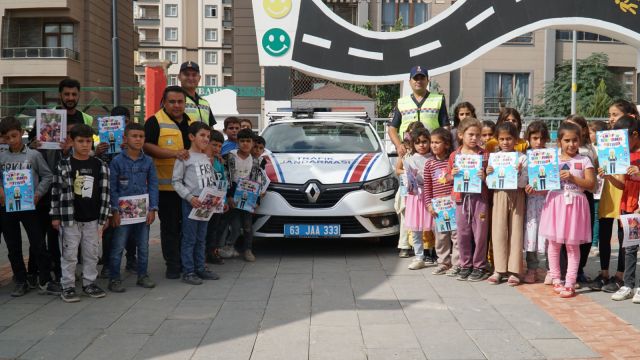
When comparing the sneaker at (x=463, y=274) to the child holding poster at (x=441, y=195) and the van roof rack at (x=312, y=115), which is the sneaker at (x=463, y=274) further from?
the van roof rack at (x=312, y=115)

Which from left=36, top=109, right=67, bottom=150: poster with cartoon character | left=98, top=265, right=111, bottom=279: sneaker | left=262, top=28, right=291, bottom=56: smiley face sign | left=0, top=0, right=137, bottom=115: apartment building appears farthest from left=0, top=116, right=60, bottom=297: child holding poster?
left=0, top=0, right=137, bottom=115: apartment building

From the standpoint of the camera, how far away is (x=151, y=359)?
421 cm

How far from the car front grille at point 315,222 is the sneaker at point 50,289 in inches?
93.9

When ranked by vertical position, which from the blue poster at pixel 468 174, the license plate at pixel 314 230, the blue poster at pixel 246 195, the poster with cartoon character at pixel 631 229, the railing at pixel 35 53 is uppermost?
the railing at pixel 35 53

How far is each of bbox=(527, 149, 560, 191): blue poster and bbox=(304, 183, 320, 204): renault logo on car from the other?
2409mm

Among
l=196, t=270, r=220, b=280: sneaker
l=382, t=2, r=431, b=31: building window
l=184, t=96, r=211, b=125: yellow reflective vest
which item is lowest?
l=196, t=270, r=220, b=280: sneaker

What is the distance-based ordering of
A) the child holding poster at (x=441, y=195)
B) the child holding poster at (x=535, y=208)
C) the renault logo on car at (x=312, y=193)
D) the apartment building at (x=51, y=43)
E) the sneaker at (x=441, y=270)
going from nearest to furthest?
the child holding poster at (x=535, y=208) → the child holding poster at (x=441, y=195) → the sneaker at (x=441, y=270) → the renault logo on car at (x=312, y=193) → the apartment building at (x=51, y=43)

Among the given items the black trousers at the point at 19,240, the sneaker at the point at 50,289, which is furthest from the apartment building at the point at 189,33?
the sneaker at the point at 50,289

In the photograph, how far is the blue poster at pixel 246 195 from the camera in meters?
7.29

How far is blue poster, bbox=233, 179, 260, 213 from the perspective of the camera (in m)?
7.29

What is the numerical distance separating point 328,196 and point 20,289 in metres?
3.30

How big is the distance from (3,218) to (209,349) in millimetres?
2829

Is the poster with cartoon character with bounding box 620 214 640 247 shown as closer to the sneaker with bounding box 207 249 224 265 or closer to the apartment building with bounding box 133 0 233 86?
the sneaker with bounding box 207 249 224 265

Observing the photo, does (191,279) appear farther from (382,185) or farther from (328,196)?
(382,185)
